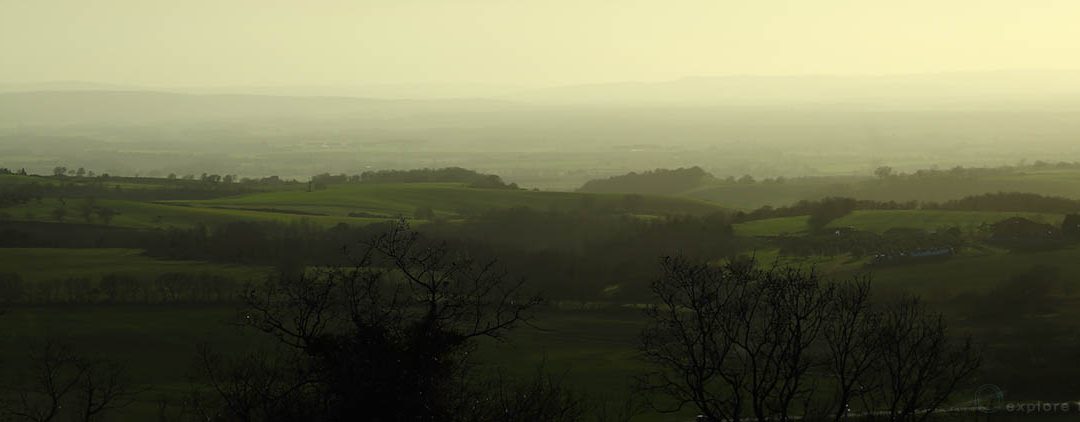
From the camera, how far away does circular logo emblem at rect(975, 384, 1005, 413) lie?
67.6 ft

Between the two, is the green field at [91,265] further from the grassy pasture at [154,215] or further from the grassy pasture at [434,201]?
the grassy pasture at [434,201]

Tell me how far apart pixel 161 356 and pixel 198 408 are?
644 inches

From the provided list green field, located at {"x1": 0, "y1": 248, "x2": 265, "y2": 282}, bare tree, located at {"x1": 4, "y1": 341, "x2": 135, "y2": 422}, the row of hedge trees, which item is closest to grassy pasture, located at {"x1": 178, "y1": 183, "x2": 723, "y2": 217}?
green field, located at {"x1": 0, "y1": 248, "x2": 265, "y2": 282}

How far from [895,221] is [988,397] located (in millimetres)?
31241

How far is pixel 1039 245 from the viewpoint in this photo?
4109cm

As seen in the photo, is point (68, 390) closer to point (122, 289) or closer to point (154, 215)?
point (122, 289)

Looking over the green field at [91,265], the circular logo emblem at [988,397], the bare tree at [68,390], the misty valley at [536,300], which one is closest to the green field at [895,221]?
the misty valley at [536,300]

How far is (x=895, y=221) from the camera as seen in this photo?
5266cm

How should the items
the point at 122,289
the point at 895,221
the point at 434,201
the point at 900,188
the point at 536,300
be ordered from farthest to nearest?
the point at 900,188 < the point at 434,201 < the point at 895,221 < the point at 122,289 < the point at 536,300

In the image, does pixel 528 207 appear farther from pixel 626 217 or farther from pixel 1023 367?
pixel 1023 367

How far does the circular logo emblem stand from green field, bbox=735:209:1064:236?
25.8 m

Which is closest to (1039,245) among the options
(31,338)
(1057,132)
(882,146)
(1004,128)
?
(31,338)

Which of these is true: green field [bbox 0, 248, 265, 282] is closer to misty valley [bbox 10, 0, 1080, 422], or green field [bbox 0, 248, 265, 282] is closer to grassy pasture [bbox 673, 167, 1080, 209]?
misty valley [bbox 10, 0, 1080, 422]

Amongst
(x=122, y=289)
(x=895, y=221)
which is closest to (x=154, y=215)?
(x=122, y=289)
